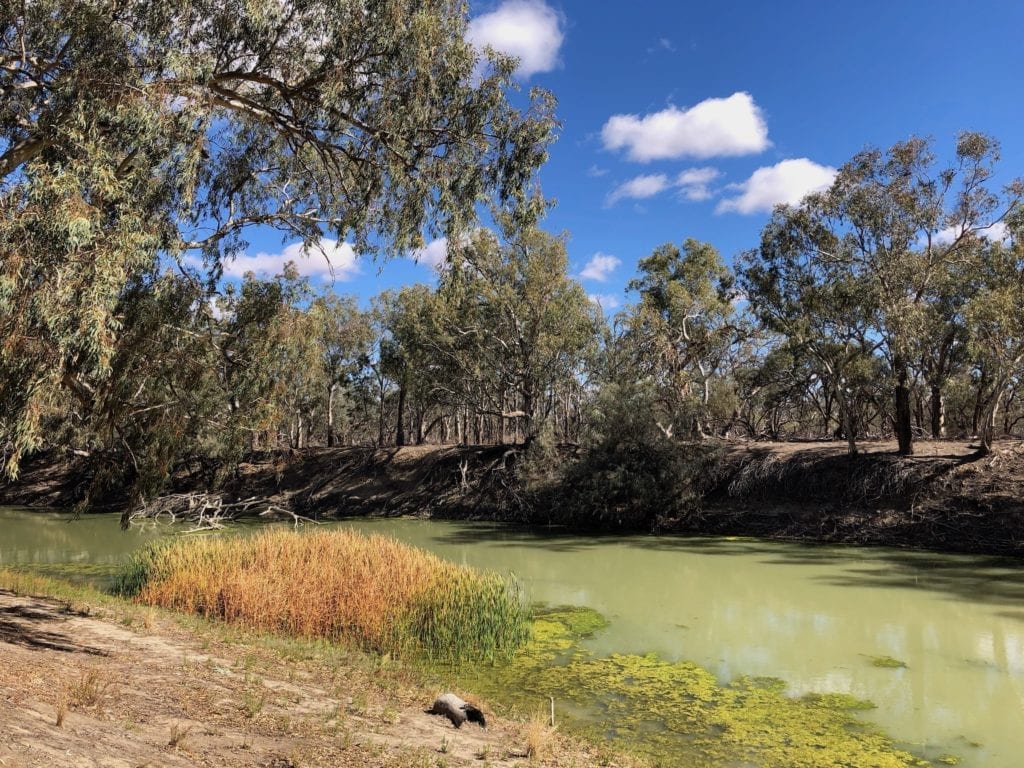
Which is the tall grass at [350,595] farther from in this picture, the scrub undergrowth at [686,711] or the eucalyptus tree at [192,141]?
the eucalyptus tree at [192,141]

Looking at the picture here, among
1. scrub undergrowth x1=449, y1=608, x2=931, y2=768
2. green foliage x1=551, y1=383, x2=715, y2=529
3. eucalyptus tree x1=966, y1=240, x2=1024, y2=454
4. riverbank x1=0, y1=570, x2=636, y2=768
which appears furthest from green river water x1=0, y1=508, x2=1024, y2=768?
eucalyptus tree x1=966, y1=240, x2=1024, y2=454

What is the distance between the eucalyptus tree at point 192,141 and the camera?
542 centimetres

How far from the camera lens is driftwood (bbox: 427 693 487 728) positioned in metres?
5.14

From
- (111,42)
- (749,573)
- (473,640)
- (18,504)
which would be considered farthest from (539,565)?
(18,504)

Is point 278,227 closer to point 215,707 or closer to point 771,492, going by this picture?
point 215,707

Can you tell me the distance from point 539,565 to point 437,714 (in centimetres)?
965

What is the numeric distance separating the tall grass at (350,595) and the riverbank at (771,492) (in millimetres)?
1693

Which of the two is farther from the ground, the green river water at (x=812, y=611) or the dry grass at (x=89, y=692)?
the dry grass at (x=89, y=692)

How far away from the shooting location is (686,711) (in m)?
6.07

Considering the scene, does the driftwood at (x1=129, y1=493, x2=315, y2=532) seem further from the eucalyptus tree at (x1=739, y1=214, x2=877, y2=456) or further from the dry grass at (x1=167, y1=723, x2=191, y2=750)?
the eucalyptus tree at (x1=739, y1=214, x2=877, y2=456)

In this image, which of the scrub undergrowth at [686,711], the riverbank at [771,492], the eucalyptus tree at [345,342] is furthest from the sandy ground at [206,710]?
the eucalyptus tree at [345,342]

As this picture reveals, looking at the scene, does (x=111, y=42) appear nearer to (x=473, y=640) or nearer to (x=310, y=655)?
(x=310, y=655)

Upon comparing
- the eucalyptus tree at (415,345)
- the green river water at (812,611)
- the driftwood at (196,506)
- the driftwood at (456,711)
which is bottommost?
the green river water at (812,611)

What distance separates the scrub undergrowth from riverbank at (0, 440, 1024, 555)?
610 cm
